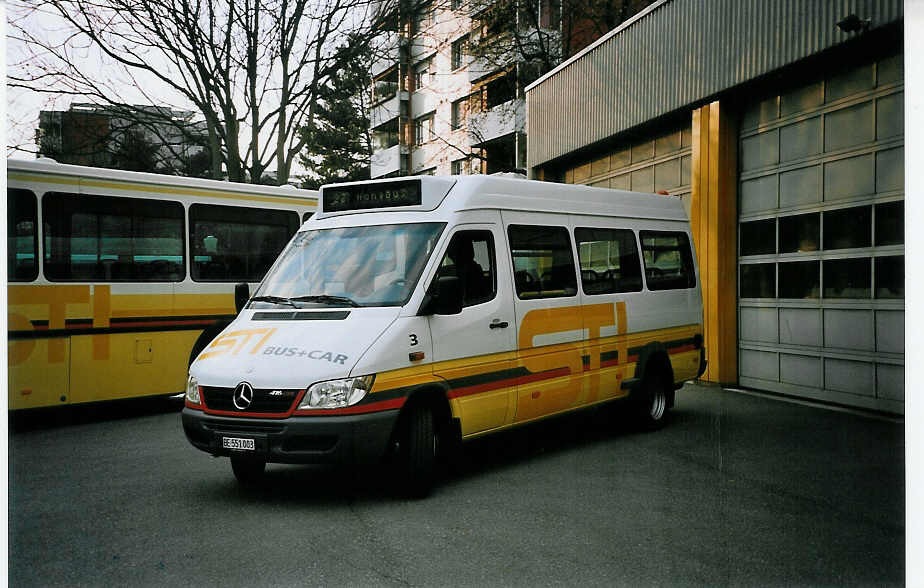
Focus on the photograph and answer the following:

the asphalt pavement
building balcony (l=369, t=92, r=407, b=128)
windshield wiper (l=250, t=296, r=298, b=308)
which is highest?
building balcony (l=369, t=92, r=407, b=128)

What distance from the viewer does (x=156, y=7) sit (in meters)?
17.4

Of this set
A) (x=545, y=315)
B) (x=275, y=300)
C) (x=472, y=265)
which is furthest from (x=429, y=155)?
(x=275, y=300)

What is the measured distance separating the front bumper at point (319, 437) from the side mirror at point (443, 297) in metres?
0.95

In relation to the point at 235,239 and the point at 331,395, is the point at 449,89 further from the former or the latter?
the point at 331,395

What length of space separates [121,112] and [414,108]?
9097 millimetres

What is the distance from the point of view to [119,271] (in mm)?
11023

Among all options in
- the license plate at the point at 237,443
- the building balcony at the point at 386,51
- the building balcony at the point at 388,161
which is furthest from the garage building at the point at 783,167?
the building balcony at the point at 388,161

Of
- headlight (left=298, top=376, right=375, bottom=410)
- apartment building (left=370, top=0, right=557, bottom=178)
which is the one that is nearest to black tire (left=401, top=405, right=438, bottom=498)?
headlight (left=298, top=376, right=375, bottom=410)

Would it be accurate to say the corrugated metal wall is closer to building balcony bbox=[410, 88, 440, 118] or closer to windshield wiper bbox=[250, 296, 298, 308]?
building balcony bbox=[410, 88, 440, 118]

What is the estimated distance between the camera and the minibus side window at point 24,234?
9.94m

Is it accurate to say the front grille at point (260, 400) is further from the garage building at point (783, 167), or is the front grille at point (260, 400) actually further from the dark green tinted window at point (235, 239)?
the garage building at point (783, 167)

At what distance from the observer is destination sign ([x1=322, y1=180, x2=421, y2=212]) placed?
24.7ft

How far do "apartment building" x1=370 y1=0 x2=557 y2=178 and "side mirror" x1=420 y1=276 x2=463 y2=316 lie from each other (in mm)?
14231

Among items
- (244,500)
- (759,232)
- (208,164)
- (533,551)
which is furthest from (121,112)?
(533,551)
